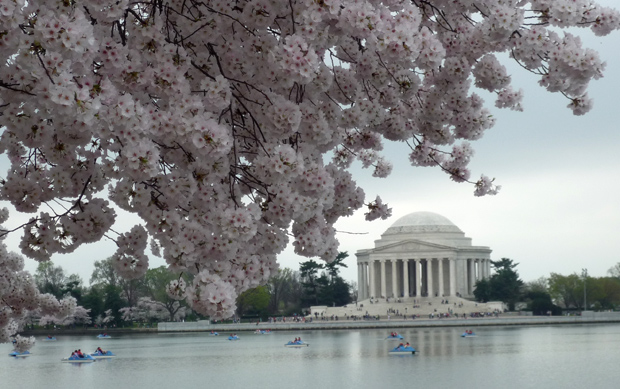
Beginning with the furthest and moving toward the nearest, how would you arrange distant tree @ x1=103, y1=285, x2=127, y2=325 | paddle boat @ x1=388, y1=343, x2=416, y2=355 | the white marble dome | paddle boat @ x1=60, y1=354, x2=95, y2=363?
the white marble dome
distant tree @ x1=103, y1=285, x2=127, y2=325
paddle boat @ x1=60, y1=354, x2=95, y2=363
paddle boat @ x1=388, y1=343, x2=416, y2=355

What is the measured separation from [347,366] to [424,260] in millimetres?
94083

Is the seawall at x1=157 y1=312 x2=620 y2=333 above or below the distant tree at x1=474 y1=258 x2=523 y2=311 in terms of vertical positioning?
below

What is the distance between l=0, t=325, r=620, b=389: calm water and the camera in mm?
53531

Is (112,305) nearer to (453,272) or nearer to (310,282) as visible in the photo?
(310,282)

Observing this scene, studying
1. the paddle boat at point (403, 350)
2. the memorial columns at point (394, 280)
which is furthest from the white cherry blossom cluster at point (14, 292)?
the memorial columns at point (394, 280)

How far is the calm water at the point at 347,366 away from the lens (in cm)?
5353

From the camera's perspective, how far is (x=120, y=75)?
8.42 meters

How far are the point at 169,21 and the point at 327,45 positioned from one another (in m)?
1.55

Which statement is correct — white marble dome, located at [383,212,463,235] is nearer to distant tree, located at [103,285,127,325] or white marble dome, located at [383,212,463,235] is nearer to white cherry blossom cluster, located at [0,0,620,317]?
distant tree, located at [103,285,127,325]

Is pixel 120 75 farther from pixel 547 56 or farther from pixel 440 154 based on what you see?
pixel 440 154

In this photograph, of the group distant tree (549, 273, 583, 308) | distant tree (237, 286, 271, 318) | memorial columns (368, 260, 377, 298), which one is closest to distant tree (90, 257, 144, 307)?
distant tree (237, 286, 271, 318)

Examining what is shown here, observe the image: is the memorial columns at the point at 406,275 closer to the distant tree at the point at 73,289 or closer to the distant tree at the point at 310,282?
the distant tree at the point at 310,282

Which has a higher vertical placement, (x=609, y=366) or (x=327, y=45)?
(x=327, y=45)

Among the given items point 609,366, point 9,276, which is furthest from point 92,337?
point 9,276
